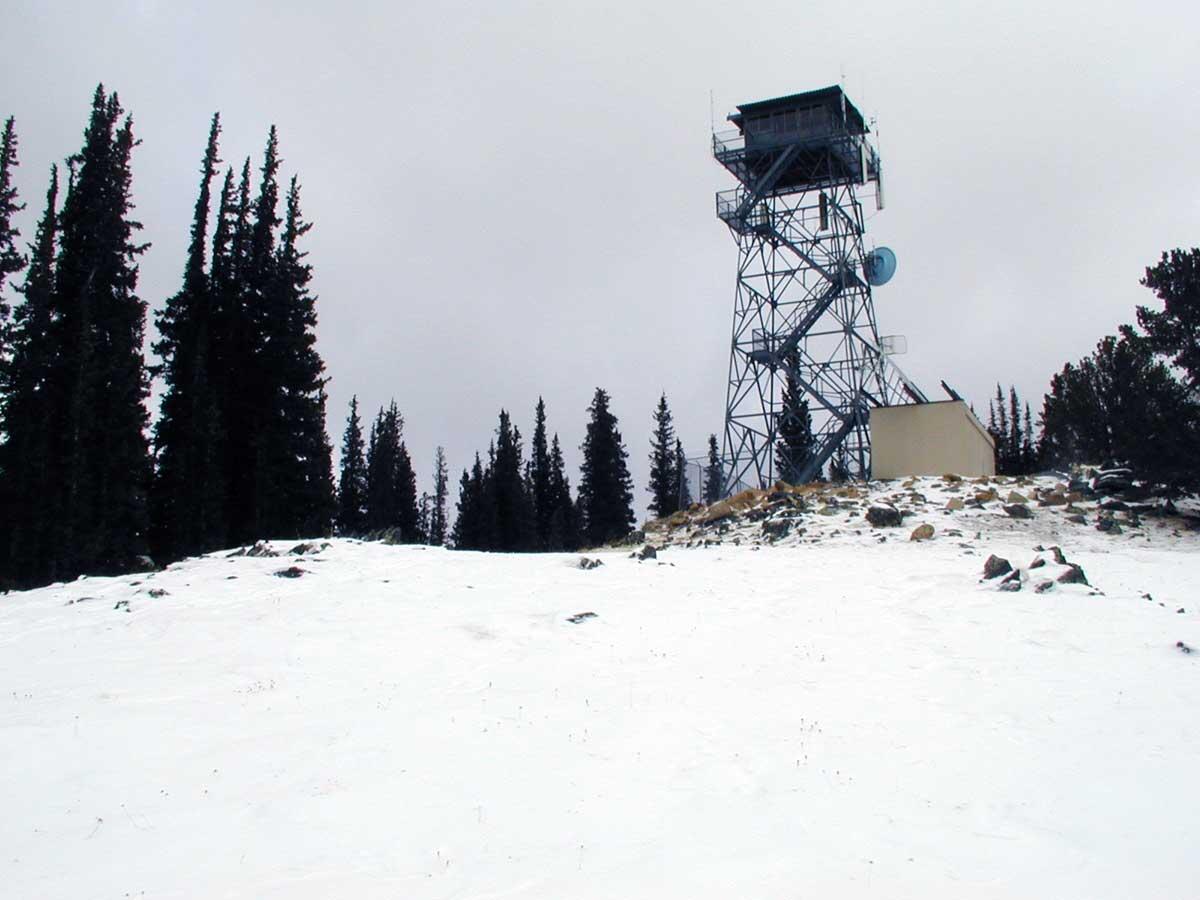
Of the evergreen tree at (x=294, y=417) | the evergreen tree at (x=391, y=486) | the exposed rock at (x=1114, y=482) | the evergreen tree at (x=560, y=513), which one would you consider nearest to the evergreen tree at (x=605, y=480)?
the evergreen tree at (x=560, y=513)

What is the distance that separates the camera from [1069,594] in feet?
42.1

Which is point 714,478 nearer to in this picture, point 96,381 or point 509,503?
point 96,381

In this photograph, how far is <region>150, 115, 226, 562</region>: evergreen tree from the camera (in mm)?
33062

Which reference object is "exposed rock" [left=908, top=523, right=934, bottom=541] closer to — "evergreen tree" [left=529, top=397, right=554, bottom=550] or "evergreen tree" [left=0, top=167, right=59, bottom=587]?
"evergreen tree" [left=0, top=167, right=59, bottom=587]

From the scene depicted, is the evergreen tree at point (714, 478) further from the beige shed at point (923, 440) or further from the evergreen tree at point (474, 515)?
the evergreen tree at point (474, 515)

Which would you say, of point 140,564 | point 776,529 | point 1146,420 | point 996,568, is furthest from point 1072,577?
point 140,564

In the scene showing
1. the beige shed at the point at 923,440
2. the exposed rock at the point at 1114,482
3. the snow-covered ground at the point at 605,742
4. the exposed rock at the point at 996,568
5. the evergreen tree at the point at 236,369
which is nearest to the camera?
the snow-covered ground at the point at 605,742

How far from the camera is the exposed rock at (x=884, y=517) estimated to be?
20188 mm

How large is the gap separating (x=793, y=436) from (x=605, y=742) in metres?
23.0

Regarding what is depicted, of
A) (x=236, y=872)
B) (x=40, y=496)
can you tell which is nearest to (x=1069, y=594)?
(x=236, y=872)

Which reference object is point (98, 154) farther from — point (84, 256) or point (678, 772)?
point (678, 772)

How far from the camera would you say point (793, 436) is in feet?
98.8

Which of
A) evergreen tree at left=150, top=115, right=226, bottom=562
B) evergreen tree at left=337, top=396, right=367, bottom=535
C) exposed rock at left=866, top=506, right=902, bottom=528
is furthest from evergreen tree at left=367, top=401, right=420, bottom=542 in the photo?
exposed rock at left=866, top=506, right=902, bottom=528

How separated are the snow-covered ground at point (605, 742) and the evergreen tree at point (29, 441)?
16.6m
